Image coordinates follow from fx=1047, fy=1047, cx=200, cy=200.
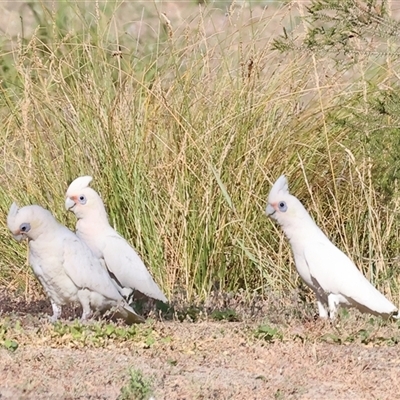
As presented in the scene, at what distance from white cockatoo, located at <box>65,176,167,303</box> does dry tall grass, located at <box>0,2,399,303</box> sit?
889 millimetres

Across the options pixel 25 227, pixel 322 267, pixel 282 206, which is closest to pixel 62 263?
pixel 25 227

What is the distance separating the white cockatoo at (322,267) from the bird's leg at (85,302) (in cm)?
118

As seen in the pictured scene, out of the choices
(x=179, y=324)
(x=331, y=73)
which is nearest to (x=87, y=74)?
(x=331, y=73)

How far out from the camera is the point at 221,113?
711 cm

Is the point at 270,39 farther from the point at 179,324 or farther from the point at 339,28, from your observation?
the point at 179,324

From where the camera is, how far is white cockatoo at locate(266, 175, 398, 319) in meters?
5.81

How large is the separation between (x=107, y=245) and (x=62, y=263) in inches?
21.2

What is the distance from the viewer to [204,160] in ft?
22.6

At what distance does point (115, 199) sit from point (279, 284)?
1.23 m

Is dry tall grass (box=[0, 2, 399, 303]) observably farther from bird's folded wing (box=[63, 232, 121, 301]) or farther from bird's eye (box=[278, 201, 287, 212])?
bird's folded wing (box=[63, 232, 121, 301])

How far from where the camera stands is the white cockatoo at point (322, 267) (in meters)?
5.81

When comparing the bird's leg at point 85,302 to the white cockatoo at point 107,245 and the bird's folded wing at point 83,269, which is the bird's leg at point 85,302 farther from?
the white cockatoo at point 107,245

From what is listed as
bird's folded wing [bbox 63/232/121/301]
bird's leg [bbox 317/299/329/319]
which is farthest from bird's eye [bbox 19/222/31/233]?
bird's leg [bbox 317/299/329/319]

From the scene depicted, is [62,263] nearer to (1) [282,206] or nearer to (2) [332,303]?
(1) [282,206]
